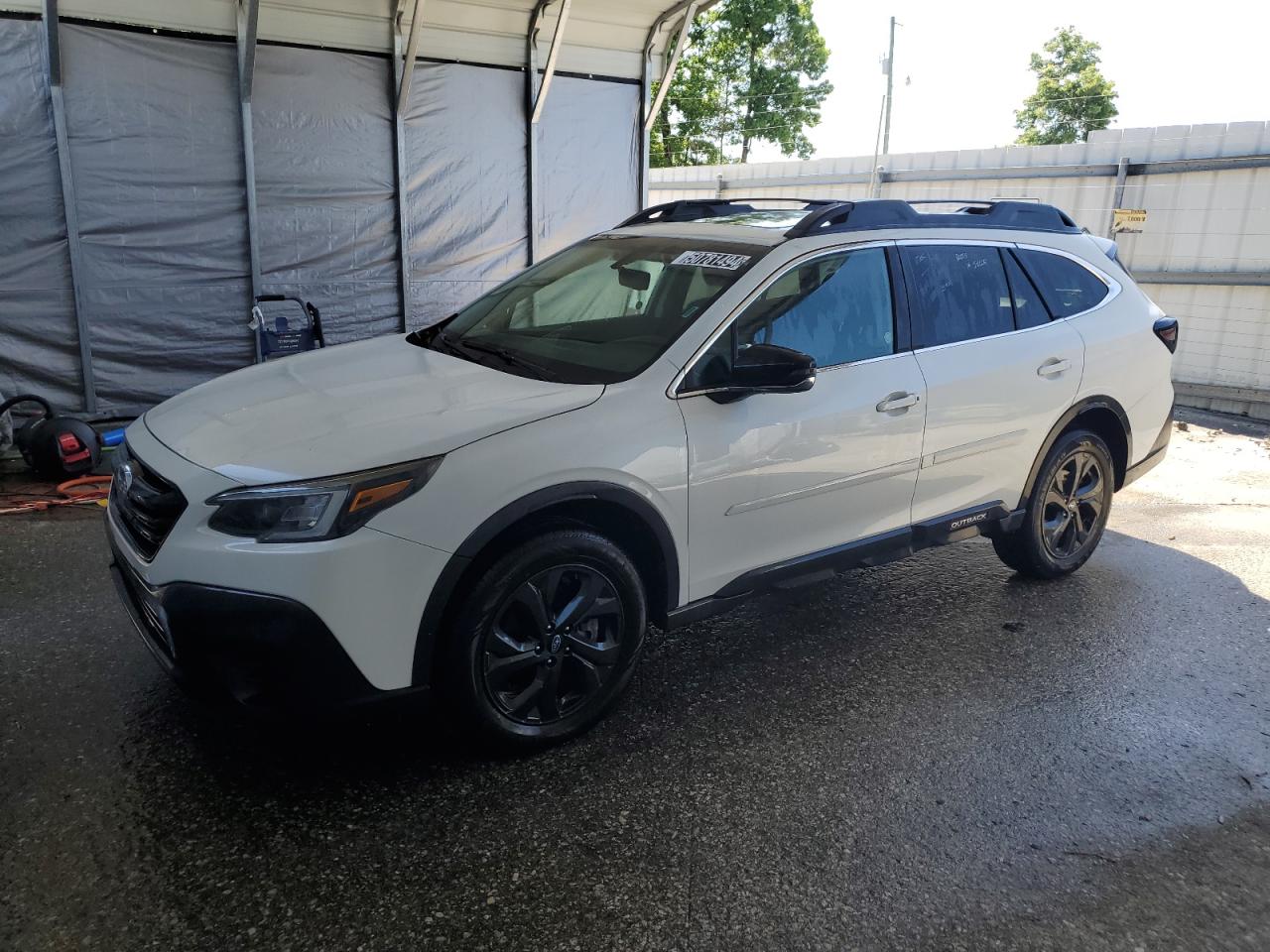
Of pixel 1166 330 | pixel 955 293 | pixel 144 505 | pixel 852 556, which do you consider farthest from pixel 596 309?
pixel 1166 330

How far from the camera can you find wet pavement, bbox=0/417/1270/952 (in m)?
2.45

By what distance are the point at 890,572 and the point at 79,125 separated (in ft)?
21.9

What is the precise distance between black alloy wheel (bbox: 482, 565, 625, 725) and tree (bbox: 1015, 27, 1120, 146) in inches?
1479

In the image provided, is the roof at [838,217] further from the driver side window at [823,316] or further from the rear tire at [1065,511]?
the rear tire at [1065,511]

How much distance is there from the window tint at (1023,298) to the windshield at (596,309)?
4.94 feet

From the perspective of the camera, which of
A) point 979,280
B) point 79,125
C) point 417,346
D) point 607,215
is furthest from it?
point 607,215

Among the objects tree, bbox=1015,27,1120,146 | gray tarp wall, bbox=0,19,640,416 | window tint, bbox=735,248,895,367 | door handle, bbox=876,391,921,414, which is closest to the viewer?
window tint, bbox=735,248,895,367

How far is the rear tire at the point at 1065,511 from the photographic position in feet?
15.3

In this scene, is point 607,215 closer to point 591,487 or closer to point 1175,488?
point 1175,488

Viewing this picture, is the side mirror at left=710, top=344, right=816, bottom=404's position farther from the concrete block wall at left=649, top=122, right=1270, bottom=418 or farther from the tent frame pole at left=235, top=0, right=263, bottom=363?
the concrete block wall at left=649, top=122, right=1270, bottom=418

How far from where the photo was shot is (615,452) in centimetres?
308

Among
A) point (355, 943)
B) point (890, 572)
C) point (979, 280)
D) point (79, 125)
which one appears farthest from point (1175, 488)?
point (79, 125)

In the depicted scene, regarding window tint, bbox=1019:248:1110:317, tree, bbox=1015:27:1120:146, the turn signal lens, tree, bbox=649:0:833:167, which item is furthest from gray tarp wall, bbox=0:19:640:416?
tree, bbox=1015:27:1120:146

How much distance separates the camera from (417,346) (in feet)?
13.1
